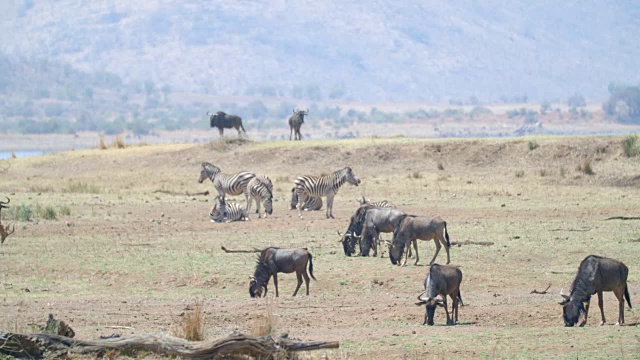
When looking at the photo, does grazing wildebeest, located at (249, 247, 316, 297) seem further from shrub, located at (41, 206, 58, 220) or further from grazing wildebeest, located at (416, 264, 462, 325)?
shrub, located at (41, 206, 58, 220)

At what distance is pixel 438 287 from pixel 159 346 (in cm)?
428

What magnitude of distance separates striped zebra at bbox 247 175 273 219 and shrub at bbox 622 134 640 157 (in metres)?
12.7

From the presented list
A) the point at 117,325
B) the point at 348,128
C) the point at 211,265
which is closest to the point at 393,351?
the point at 117,325

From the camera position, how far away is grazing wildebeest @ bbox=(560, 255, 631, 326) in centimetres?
1620

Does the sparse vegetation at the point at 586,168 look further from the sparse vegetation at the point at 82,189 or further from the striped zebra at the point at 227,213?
the sparse vegetation at the point at 82,189

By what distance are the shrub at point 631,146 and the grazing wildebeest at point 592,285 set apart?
22484 mm

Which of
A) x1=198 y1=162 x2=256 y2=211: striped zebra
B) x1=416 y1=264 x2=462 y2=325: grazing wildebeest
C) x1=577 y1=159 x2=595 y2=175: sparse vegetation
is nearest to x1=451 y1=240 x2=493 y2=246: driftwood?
x1=416 y1=264 x2=462 y2=325: grazing wildebeest

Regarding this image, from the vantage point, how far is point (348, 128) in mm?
155375

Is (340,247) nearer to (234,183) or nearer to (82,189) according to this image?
(234,183)

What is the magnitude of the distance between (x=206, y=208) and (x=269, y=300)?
48.9 feet

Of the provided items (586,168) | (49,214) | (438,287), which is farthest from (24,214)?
(586,168)

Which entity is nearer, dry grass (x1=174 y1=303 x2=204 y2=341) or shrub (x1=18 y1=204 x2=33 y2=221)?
dry grass (x1=174 y1=303 x2=204 y2=341)

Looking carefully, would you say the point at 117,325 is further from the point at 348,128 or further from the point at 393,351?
the point at 348,128

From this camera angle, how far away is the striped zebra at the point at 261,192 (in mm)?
30750
